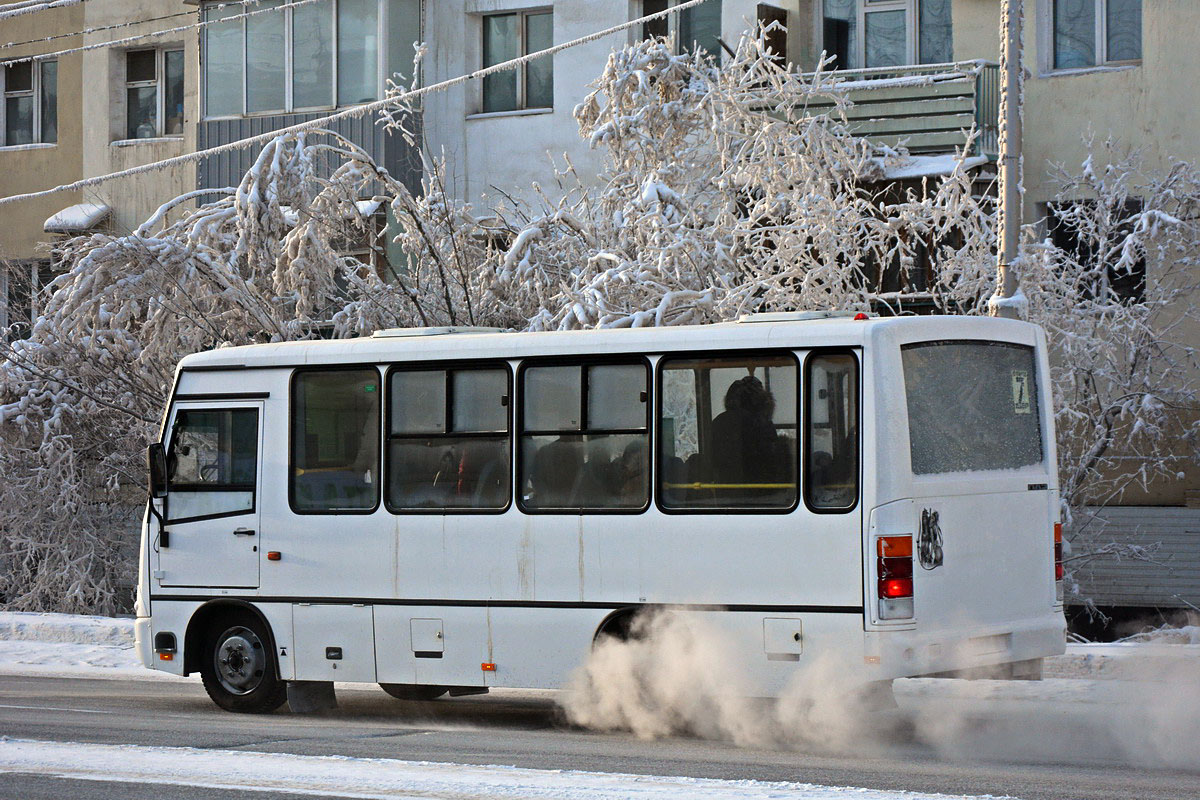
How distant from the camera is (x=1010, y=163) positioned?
13539mm

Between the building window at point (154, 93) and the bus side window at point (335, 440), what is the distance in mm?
17599

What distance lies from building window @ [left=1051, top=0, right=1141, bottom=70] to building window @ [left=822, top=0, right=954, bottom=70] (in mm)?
1427

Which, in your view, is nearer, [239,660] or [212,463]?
[239,660]

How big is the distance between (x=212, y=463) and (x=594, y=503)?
2.96 meters

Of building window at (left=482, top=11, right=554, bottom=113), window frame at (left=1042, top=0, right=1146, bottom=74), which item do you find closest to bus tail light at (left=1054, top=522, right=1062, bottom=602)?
window frame at (left=1042, top=0, right=1146, bottom=74)

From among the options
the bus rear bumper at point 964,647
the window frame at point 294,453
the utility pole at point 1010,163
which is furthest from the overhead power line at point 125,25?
the bus rear bumper at point 964,647

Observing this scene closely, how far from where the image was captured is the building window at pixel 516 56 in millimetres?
25031

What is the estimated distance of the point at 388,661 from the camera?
1080 centimetres

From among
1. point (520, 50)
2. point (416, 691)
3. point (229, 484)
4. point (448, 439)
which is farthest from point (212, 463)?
point (520, 50)

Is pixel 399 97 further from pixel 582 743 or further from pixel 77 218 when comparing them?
pixel 582 743

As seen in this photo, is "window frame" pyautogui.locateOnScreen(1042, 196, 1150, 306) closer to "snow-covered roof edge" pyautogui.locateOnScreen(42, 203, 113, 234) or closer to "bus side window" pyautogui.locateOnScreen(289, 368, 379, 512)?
"bus side window" pyautogui.locateOnScreen(289, 368, 379, 512)

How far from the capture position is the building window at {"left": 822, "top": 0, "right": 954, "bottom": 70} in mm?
22125

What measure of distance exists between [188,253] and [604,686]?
9.44m

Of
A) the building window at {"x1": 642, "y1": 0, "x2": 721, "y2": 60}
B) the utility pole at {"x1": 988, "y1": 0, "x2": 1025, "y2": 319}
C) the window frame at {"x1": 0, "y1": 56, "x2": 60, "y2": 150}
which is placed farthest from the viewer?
the window frame at {"x1": 0, "y1": 56, "x2": 60, "y2": 150}
